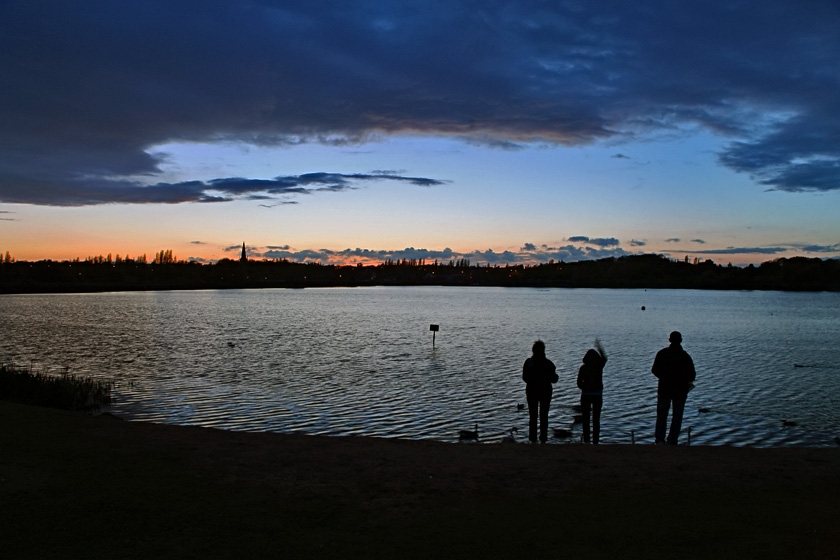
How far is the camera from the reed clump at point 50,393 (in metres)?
19.4

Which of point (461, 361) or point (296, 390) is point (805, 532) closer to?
point (296, 390)

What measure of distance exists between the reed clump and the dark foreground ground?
7.84 metres

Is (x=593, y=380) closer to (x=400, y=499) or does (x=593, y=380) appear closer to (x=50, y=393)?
(x=400, y=499)

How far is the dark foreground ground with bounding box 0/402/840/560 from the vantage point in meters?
7.07

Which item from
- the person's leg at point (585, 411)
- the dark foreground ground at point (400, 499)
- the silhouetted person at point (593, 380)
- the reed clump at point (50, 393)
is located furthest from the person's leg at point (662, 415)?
the reed clump at point (50, 393)

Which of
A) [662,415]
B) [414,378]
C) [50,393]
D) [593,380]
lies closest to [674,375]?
[662,415]

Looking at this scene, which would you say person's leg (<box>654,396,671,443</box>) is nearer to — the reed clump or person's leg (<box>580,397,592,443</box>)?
person's leg (<box>580,397,592,443</box>)

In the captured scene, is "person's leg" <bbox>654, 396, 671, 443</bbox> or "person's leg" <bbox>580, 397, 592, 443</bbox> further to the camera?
"person's leg" <bbox>580, 397, 592, 443</bbox>

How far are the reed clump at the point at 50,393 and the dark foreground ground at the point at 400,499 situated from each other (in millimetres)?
7836

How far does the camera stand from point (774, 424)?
20.1 metres

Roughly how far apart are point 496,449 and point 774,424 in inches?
495

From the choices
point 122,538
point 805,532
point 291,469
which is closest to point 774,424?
point 805,532

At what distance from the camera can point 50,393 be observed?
65.4 ft

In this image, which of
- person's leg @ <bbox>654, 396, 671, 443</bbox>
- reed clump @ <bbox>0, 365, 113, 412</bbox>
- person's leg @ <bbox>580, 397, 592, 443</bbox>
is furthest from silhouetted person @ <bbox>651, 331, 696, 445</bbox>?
reed clump @ <bbox>0, 365, 113, 412</bbox>
